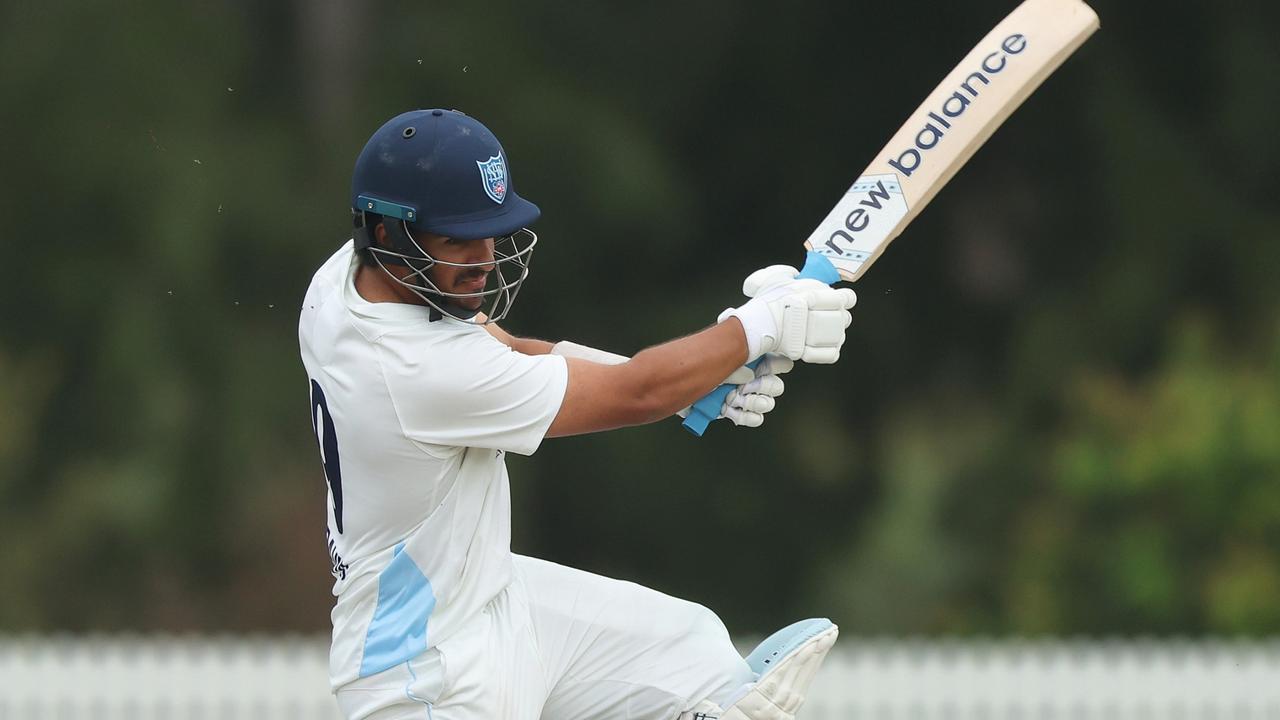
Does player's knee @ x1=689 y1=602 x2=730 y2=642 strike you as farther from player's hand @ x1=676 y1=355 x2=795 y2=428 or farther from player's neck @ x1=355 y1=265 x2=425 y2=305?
player's neck @ x1=355 y1=265 x2=425 y2=305

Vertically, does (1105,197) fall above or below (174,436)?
above

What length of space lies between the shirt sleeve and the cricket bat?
68 cm

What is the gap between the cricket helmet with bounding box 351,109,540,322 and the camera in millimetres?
3080

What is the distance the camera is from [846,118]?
9828 millimetres

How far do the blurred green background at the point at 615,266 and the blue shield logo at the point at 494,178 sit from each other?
586 centimetres

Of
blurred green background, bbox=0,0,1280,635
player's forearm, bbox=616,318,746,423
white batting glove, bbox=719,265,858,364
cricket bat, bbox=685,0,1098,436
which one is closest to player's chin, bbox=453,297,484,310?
player's forearm, bbox=616,318,746,423

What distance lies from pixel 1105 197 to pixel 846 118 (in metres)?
1.41

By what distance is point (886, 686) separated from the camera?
6117 mm

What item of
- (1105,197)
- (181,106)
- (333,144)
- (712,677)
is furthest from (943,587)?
(712,677)

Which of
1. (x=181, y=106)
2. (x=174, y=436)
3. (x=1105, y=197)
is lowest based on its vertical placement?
(x=174, y=436)

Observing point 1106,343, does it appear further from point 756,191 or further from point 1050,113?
point 756,191

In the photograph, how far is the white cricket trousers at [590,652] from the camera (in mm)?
3191

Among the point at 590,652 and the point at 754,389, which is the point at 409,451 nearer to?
the point at 590,652

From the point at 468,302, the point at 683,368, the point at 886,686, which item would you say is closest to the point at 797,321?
the point at 683,368
